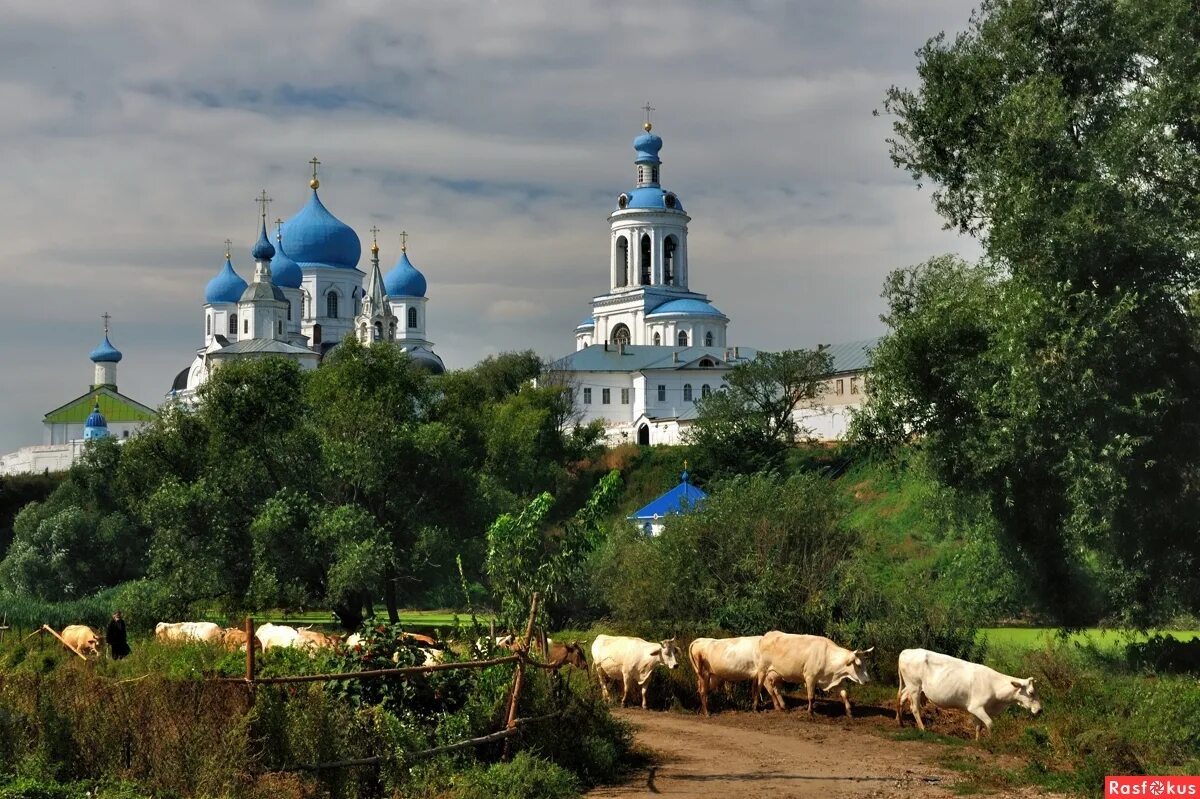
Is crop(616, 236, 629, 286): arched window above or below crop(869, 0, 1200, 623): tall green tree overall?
above

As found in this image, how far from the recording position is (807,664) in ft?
60.5

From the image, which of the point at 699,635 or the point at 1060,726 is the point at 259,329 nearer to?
the point at 699,635

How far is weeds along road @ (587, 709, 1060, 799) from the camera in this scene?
14062 millimetres

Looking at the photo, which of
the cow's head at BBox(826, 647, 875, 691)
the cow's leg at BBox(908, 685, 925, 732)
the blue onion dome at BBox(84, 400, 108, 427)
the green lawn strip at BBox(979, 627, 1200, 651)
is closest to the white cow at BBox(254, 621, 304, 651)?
the cow's head at BBox(826, 647, 875, 691)

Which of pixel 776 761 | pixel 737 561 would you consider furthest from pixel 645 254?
pixel 776 761

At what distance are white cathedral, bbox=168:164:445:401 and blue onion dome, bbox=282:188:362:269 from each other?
0.23ft

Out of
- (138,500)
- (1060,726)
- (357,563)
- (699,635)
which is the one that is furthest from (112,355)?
(1060,726)

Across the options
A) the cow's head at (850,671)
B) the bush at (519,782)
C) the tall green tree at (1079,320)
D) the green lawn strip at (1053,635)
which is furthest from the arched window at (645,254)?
the bush at (519,782)

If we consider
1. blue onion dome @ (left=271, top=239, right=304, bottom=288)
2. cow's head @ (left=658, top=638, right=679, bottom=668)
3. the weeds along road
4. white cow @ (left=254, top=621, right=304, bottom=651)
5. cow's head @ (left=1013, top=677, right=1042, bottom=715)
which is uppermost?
blue onion dome @ (left=271, top=239, right=304, bottom=288)

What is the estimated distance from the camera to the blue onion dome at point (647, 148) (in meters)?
Answer: 109

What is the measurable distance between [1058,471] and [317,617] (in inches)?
1011

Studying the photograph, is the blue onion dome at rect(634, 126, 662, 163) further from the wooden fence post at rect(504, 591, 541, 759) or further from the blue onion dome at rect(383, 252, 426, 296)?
the wooden fence post at rect(504, 591, 541, 759)

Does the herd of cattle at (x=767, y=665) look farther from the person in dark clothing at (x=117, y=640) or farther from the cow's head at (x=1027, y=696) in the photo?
the person in dark clothing at (x=117, y=640)

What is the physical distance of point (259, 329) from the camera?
94.4 metres
